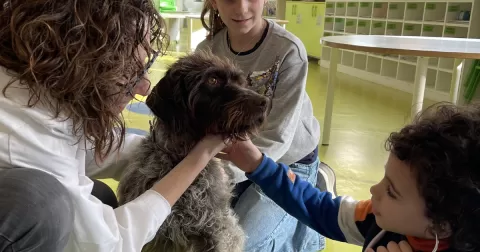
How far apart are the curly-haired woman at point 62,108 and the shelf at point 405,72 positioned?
18.6 ft

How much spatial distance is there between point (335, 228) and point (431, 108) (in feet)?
1.64

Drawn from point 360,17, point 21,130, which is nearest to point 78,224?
point 21,130

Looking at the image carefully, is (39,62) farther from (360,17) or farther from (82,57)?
(360,17)

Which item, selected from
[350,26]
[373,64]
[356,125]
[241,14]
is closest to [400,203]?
[241,14]

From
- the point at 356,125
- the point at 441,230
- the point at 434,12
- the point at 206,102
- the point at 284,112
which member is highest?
the point at 434,12

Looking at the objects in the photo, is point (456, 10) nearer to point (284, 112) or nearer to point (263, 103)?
point (284, 112)

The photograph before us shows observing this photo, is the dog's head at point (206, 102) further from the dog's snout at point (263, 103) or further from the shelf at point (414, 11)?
the shelf at point (414, 11)

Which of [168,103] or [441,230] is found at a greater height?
[168,103]

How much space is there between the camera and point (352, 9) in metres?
7.62

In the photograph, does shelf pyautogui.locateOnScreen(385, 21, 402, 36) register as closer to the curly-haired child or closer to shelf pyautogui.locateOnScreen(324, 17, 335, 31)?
shelf pyautogui.locateOnScreen(324, 17, 335, 31)

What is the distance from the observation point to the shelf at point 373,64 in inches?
273

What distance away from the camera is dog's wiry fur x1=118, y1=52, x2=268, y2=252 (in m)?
1.35

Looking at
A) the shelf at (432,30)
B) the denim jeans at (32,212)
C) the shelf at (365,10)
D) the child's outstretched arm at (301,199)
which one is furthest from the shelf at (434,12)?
the denim jeans at (32,212)

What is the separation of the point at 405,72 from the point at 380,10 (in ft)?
3.83
